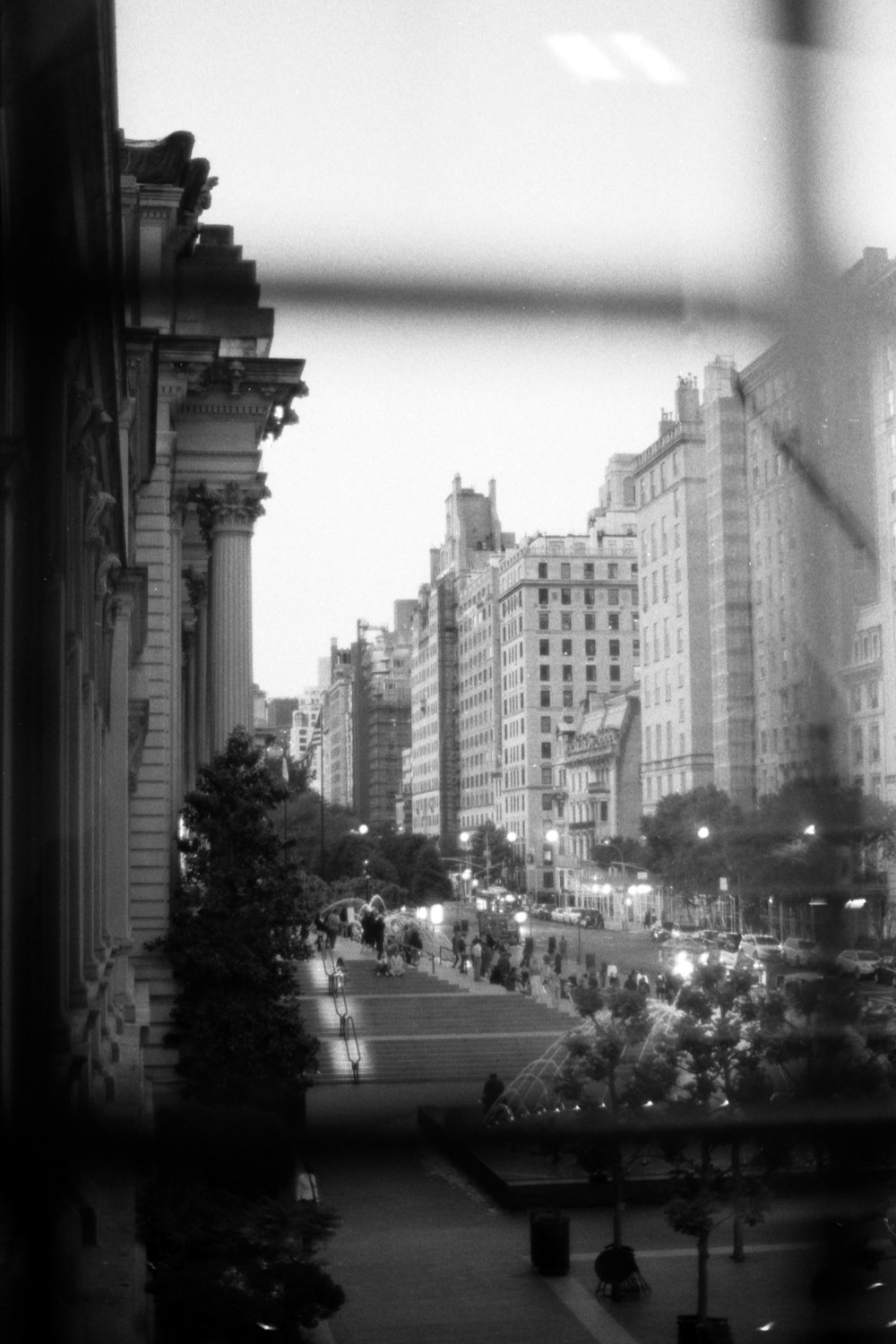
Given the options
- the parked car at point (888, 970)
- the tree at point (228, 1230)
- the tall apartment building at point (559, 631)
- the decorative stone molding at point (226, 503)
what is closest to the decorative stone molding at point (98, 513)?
the tall apartment building at point (559, 631)

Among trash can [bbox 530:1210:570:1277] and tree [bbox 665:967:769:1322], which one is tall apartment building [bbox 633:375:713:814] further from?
trash can [bbox 530:1210:570:1277]

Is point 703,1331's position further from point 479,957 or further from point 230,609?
point 479,957

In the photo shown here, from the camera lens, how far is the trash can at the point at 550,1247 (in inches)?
570

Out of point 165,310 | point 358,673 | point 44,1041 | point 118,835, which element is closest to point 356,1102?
point 44,1041

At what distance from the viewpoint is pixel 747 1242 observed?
216 inches

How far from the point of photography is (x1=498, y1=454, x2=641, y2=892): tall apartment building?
13.7 feet

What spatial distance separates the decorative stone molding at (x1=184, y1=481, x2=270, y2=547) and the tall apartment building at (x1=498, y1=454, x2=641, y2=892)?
4977mm

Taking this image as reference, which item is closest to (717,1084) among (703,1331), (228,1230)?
(228,1230)

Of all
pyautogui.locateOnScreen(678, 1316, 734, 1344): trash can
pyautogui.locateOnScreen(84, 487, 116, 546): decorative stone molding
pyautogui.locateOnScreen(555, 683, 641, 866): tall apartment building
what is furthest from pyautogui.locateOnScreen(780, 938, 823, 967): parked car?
pyautogui.locateOnScreen(678, 1316, 734, 1344): trash can

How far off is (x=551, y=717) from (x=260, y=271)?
30851 millimetres

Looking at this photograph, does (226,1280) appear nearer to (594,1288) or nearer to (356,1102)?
(356,1102)

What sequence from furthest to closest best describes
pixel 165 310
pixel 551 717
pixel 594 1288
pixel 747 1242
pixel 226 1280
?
pixel 551 717 < pixel 594 1288 < pixel 226 1280 < pixel 747 1242 < pixel 165 310

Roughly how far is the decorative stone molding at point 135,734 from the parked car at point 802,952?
18112 mm

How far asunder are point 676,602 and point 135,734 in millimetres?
19747
